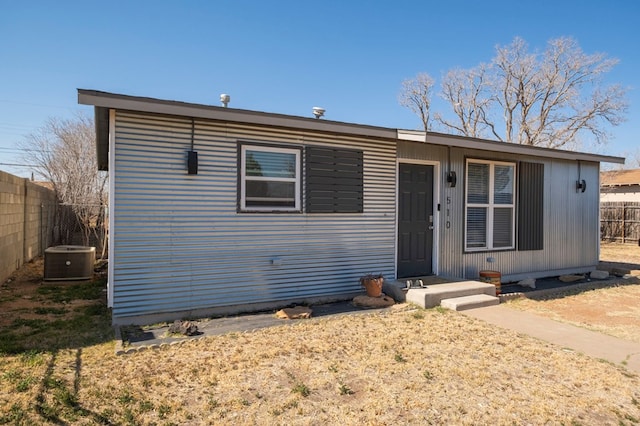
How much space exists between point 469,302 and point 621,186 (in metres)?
20.3

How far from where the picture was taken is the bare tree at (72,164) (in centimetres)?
1180

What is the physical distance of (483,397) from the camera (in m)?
3.06

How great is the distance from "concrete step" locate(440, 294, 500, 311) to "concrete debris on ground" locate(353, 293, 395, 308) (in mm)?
772

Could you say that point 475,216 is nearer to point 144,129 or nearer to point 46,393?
point 144,129

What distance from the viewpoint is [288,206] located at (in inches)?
229

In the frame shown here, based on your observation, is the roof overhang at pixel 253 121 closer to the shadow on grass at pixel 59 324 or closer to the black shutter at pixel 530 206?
the black shutter at pixel 530 206

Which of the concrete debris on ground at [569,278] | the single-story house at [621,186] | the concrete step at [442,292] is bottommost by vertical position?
the concrete debris on ground at [569,278]

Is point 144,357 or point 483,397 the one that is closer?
point 483,397

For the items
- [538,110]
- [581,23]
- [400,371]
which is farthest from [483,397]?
[538,110]

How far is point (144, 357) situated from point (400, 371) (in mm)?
2315

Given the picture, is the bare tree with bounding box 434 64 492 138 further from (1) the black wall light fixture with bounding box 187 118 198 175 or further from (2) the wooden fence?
(1) the black wall light fixture with bounding box 187 118 198 175

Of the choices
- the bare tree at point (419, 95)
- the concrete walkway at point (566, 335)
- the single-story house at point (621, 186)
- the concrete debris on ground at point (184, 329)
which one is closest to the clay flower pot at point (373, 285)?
the concrete walkway at point (566, 335)

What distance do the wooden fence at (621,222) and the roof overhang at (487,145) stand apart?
919 cm

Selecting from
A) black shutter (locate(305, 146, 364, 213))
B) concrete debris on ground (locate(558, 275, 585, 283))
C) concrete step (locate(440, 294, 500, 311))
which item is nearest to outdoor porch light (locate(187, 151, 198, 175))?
black shutter (locate(305, 146, 364, 213))
